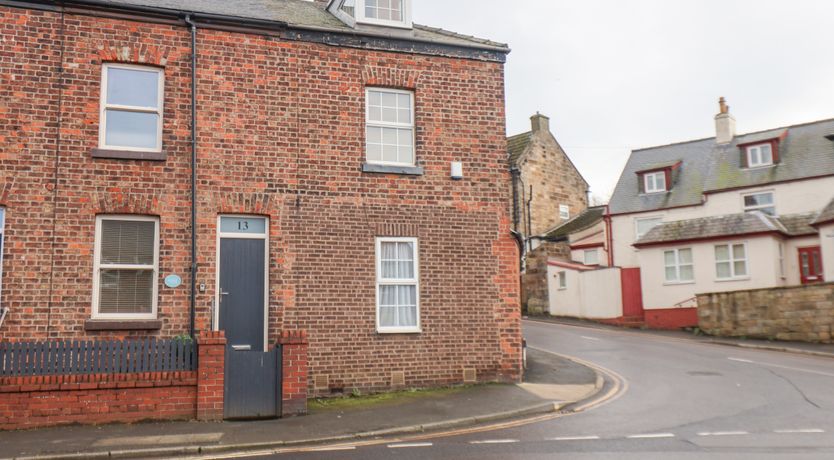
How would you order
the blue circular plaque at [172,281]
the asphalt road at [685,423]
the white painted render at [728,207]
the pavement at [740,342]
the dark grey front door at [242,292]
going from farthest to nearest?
the white painted render at [728,207] < the pavement at [740,342] < the dark grey front door at [242,292] < the blue circular plaque at [172,281] < the asphalt road at [685,423]

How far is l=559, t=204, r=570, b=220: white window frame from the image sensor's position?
42.7m

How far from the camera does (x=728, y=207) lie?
3228 centimetres

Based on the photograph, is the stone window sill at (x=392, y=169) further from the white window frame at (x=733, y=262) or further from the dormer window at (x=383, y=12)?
the white window frame at (x=733, y=262)

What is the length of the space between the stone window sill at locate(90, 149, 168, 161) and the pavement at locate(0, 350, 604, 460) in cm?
488

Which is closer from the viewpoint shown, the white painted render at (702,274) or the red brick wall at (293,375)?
the red brick wall at (293,375)

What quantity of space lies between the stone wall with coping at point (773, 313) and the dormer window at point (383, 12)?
16.6 m

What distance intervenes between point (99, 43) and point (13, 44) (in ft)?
4.67

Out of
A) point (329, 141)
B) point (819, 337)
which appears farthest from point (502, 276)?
point (819, 337)

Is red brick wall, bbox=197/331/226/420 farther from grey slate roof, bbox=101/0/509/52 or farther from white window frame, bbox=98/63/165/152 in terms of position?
grey slate roof, bbox=101/0/509/52

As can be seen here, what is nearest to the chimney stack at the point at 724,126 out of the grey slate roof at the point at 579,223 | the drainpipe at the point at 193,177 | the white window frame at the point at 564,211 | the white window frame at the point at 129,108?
the grey slate roof at the point at 579,223

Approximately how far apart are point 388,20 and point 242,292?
6.61 m

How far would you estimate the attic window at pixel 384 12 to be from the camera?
15.2 metres

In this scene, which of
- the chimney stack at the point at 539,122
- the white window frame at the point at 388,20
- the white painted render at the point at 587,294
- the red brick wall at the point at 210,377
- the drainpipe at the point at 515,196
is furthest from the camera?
the chimney stack at the point at 539,122

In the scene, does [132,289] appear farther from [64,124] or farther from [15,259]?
[64,124]
